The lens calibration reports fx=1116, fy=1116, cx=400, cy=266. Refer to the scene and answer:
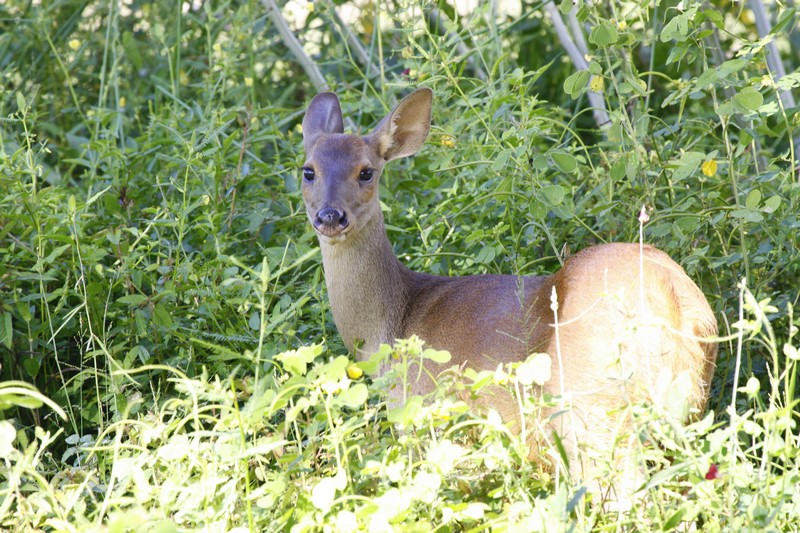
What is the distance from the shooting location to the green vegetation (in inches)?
93.7

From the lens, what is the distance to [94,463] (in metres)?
3.09

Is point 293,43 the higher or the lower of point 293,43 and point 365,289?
the higher

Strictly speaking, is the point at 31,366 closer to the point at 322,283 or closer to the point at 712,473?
the point at 322,283

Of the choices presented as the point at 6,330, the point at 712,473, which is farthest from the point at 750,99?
the point at 6,330

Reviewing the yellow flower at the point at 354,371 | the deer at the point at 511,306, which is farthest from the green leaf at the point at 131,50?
the yellow flower at the point at 354,371

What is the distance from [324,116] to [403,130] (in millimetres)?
390

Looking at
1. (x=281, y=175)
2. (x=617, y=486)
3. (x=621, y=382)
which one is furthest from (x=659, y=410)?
(x=281, y=175)

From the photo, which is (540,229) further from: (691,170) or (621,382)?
(621,382)

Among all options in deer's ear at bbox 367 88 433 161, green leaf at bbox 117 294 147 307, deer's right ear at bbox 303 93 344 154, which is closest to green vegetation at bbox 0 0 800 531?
green leaf at bbox 117 294 147 307

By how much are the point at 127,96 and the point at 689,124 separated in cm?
292

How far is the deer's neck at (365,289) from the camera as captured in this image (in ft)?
12.2

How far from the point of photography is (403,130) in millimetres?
4070

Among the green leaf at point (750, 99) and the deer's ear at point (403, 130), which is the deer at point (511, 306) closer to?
the deer's ear at point (403, 130)

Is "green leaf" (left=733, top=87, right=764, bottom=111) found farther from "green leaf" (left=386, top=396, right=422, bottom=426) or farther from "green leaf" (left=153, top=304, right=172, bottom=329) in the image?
"green leaf" (left=153, top=304, right=172, bottom=329)
